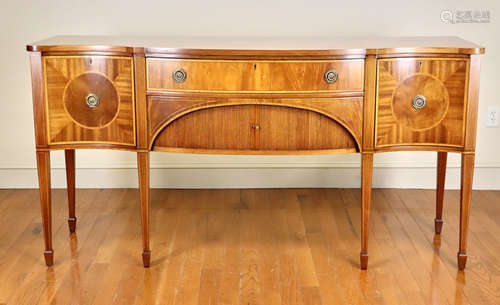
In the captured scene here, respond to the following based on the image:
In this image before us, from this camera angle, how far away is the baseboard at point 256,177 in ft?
11.3

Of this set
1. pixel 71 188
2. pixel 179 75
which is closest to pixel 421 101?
pixel 179 75

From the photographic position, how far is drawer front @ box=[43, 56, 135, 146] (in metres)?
2.36

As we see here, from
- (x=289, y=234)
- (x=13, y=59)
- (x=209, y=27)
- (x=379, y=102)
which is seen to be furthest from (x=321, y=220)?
(x=13, y=59)

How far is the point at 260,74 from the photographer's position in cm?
234

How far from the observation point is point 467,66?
233cm

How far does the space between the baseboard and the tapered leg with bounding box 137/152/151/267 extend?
951 mm

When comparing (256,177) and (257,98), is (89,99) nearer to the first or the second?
(257,98)

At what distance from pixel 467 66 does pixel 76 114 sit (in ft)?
4.23

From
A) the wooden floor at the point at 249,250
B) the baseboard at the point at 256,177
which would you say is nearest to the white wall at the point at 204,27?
the baseboard at the point at 256,177

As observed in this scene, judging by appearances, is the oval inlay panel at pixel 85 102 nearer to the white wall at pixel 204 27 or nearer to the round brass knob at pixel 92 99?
the round brass knob at pixel 92 99

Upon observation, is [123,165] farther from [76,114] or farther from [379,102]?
[379,102]

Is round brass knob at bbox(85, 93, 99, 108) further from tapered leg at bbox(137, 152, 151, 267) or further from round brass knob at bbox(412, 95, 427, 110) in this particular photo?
round brass knob at bbox(412, 95, 427, 110)

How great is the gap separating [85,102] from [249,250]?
0.82m

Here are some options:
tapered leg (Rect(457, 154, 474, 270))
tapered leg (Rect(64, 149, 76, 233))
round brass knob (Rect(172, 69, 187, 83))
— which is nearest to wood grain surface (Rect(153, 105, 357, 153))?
round brass knob (Rect(172, 69, 187, 83))
